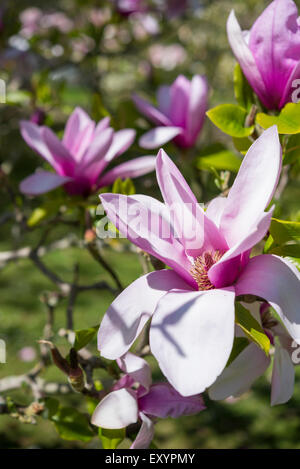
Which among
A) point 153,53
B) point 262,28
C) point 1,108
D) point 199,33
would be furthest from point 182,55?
point 262,28

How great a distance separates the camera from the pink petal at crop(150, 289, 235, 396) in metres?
0.72

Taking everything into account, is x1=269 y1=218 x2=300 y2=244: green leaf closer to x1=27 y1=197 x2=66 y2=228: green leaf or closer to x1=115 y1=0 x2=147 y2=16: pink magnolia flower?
x1=27 y1=197 x2=66 y2=228: green leaf

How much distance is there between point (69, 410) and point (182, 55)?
7.60m

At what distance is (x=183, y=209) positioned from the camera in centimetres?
89

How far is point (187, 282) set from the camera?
901mm

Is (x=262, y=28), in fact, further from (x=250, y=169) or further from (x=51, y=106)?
(x=51, y=106)

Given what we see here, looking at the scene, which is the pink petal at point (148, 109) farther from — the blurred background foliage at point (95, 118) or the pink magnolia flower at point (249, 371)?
the pink magnolia flower at point (249, 371)

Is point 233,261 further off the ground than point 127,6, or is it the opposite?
point 233,261

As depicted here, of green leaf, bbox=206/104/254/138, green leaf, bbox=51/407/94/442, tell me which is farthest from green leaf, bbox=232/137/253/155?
green leaf, bbox=51/407/94/442

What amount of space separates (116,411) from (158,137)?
69 cm

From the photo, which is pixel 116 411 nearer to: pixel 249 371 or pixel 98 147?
pixel 249 371

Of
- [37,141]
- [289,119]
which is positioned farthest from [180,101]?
[289,119]

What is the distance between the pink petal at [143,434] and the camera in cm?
104
